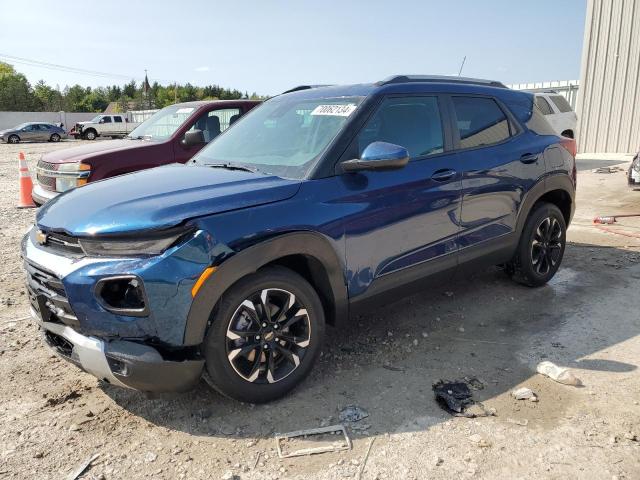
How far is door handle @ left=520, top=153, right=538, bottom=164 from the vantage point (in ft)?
14.4

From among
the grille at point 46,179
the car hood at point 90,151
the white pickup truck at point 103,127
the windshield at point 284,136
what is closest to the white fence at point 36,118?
the white pickup truck at point 103,127

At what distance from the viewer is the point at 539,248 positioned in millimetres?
4797

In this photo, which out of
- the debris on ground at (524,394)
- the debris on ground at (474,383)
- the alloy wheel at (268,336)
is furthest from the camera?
the debris on ground at (474,383)

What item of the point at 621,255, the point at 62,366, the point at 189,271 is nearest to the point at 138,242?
the point at 189,271

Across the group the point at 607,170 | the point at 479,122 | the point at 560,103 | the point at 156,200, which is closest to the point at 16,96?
the point at 560,103

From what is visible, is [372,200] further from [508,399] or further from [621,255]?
[621,255]

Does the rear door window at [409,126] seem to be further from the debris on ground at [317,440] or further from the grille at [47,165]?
the grille at [47,165]

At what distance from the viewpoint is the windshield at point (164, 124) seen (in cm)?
727

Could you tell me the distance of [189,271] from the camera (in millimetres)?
2537

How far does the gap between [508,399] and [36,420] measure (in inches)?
106

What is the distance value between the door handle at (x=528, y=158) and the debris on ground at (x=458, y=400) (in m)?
2.07

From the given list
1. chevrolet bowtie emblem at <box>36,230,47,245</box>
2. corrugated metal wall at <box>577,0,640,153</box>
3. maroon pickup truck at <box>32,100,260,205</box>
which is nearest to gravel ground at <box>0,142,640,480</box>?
chevrolet bowtie emblem at <box>36,230,47,245</box>

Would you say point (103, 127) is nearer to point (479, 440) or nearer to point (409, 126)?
point (409, 126)

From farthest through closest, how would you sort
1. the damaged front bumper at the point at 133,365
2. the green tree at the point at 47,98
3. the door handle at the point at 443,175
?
the green tree at the point at 47,98 → the door handle at the point at 443,175 → the damaged front bumper at the point at 133,365
